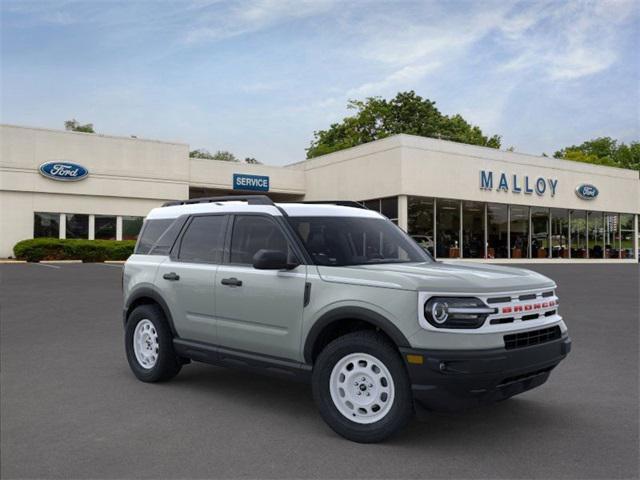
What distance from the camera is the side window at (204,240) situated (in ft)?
19.7

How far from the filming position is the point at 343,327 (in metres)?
4.94

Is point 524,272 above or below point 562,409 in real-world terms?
above


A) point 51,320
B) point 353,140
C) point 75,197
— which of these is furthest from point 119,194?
point 353,140

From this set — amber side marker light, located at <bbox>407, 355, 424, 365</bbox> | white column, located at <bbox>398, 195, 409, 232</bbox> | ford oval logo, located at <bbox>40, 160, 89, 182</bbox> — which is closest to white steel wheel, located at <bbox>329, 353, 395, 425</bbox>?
amber side marker light, located at <bbox>407, 355, 424, 365</bbox>

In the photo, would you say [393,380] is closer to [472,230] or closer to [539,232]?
[472,230]

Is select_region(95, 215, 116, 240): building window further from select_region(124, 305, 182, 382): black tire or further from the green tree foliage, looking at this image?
the green tree foliage

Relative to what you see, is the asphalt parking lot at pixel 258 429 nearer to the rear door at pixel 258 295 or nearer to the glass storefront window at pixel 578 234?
the rear door at pixel 258 295

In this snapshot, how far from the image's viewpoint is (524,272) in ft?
16.9

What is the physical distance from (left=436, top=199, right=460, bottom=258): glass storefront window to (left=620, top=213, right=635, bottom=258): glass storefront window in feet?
59.3

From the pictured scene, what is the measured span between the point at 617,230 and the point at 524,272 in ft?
156

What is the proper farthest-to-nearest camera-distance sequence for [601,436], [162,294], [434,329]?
[162,294] < [601,436] < [434,329]

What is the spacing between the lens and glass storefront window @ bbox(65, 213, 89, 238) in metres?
35.8

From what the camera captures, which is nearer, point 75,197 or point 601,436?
point 601,436

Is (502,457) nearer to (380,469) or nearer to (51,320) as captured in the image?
(380,469)
